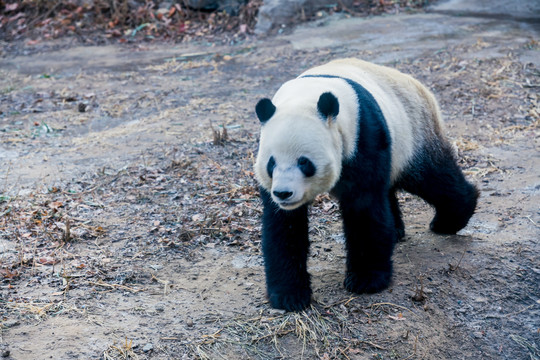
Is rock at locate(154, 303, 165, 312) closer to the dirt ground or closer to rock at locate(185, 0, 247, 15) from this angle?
the dirt ground

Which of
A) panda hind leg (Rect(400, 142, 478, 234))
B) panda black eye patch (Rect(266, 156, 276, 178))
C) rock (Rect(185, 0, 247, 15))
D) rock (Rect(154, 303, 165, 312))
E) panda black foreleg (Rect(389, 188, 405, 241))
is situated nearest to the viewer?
panda black eye patch (Rect(266, 156, 276, 178))

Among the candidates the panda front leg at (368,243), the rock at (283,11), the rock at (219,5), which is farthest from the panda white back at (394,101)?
the rock at (219,5)

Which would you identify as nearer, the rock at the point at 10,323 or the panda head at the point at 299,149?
the panda head at the point at 299,149

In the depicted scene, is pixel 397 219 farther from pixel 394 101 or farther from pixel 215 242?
pixel 215 242

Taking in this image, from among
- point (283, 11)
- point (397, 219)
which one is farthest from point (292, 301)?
point (283, 11)

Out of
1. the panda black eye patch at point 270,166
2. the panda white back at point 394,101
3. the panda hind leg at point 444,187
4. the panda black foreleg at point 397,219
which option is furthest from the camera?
the panda black foreleg at point 397,219

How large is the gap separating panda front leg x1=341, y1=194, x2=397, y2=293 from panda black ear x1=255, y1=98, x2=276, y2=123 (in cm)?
79

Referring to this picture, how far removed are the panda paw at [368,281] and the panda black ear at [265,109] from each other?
132 centimetres

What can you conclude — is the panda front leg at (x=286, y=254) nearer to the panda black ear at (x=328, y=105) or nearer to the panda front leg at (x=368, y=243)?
the panda front leg at (x=368, y=243)

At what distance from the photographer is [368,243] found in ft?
12.9

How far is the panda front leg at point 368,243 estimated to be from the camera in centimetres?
381

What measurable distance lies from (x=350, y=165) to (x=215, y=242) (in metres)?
1.84

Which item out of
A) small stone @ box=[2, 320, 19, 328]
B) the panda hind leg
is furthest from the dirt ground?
the panda hind leg

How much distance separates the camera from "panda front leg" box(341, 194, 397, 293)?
12.5ft
